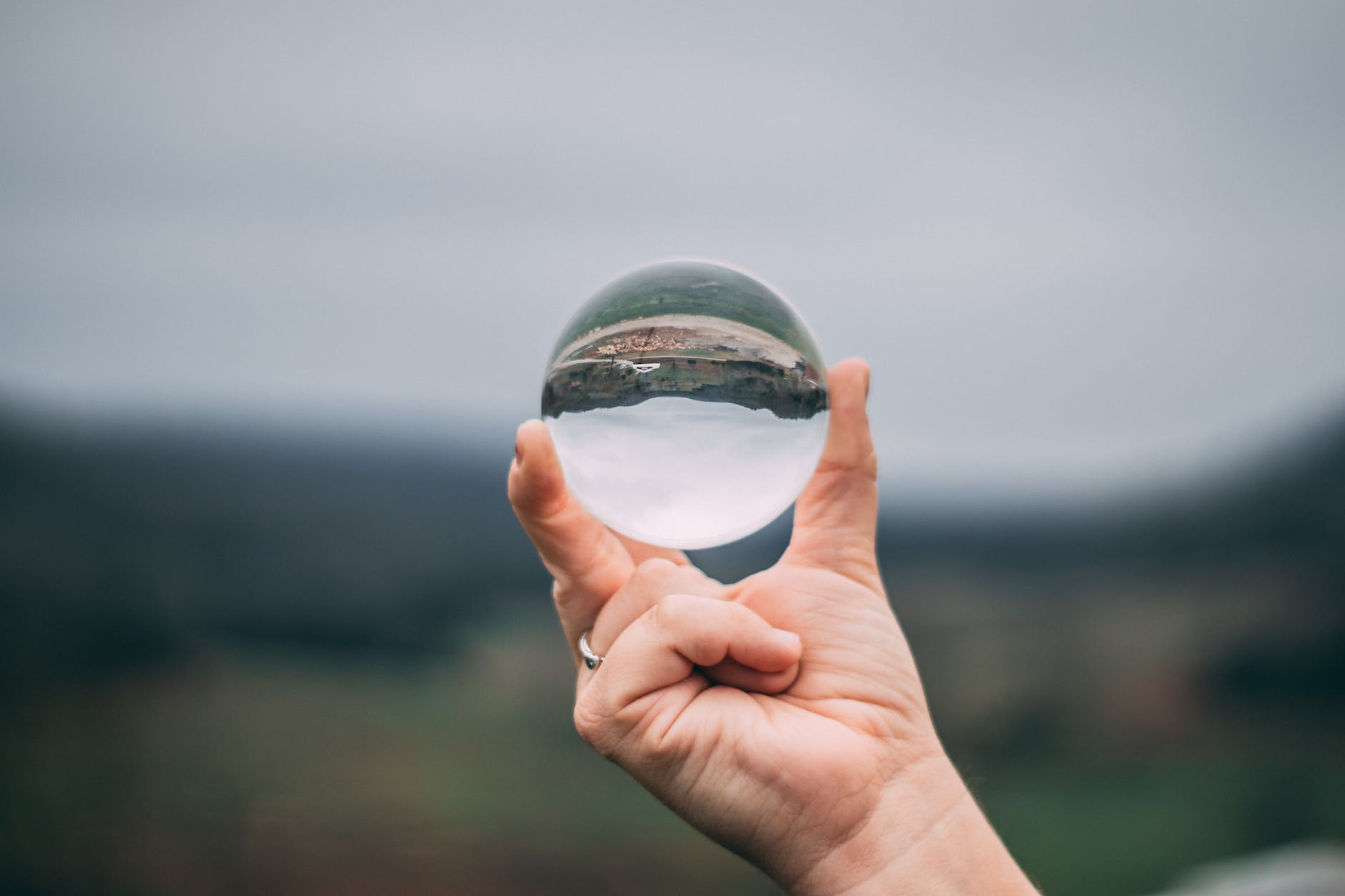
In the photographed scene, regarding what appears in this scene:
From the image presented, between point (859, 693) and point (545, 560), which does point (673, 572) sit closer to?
point (545, 560)

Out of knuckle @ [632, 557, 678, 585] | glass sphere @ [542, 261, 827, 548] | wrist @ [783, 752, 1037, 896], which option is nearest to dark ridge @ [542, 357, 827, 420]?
glass sphere @ [542, 261, 827, 548]

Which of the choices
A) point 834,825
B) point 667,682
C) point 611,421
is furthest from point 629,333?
point 834,825

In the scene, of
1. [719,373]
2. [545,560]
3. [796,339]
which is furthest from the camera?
[545,560]

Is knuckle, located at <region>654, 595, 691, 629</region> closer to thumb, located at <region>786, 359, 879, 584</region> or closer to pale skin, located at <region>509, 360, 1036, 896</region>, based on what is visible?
pale skin, located at <region>509, 360, 1036, 896</region>

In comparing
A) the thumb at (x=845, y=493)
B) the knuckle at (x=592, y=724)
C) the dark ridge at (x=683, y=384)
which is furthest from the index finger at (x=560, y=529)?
the thumb at (x=845, y=493)

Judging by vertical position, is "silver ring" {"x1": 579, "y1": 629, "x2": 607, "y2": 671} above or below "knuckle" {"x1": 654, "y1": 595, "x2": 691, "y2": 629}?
below

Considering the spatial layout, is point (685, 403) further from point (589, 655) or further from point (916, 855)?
point (916, 855)
